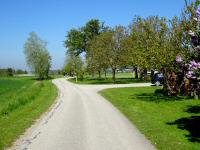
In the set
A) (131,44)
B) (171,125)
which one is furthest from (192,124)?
(131,44)

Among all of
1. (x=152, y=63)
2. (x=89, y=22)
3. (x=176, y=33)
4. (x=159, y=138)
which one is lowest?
(x=159, y=138)

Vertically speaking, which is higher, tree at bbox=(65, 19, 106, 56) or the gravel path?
tree at bbox=(65, 19, 106, 56)

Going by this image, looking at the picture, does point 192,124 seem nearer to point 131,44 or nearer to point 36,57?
point 131,44

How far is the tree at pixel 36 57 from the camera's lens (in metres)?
102

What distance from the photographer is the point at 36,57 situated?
102 m

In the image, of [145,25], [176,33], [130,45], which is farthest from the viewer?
[130,45]

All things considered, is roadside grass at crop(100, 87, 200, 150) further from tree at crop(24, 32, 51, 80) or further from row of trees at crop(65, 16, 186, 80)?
tree at crop(24, 32, 51, 80)

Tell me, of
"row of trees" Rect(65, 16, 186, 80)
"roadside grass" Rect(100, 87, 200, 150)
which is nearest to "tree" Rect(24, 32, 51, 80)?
"row of trees" Rect(65, 16, 186, 80)

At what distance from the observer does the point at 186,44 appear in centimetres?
2470

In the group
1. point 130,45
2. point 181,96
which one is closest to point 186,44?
A: point 181,96

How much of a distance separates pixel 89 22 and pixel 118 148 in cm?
9415

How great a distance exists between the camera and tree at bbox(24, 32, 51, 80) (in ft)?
335

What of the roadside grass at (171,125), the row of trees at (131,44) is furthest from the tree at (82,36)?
the roadside grass at (171,125)

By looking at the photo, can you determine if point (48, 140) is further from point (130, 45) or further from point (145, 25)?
point (130, 45)
